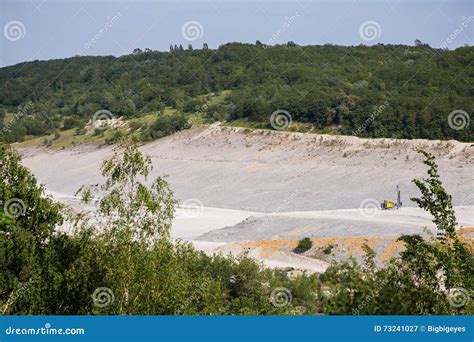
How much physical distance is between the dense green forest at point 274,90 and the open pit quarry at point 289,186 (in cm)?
659

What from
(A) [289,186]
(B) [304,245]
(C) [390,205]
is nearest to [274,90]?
(A) [289,186]

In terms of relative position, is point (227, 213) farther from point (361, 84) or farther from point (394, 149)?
point (361, 84)

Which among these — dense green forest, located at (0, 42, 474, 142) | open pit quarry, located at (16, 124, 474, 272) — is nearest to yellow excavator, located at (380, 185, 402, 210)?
open pit quarry, located at (16, 124, 474, 272)

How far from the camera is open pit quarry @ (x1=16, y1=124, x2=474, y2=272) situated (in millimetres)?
50969

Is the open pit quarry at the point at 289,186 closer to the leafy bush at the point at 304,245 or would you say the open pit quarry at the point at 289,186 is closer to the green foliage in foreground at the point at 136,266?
A: the leafy bush at the point at 304,245

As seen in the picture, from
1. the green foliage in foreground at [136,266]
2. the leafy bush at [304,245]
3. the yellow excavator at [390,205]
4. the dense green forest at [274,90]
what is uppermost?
the dense green forest at [274,90]

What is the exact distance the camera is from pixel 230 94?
129 m

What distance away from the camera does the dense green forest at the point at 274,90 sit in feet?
313

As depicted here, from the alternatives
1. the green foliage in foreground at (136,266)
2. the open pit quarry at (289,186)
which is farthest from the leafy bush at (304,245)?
the green foliage in foreground at (136,266)

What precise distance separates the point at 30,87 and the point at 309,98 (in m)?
104

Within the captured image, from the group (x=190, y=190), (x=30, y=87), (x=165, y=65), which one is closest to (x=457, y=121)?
(x=190, y=190)

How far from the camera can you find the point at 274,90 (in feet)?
394

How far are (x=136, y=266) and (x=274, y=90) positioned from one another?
104 meters

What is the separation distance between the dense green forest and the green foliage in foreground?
55.2m
